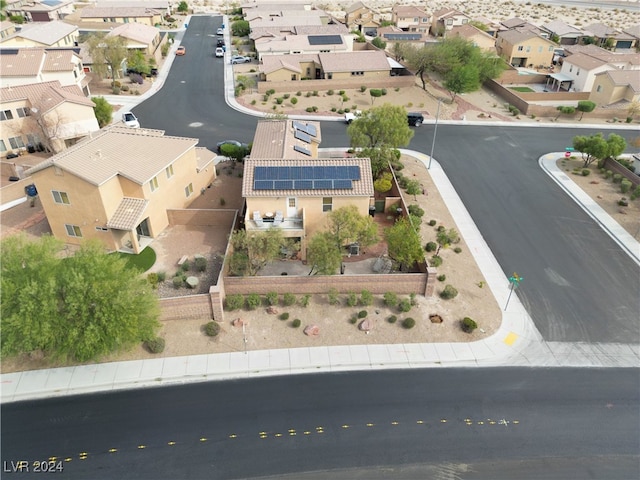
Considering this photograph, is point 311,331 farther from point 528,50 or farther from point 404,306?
point 528,50

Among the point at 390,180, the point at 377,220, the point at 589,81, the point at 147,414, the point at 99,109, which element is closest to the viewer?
the point at 147,414

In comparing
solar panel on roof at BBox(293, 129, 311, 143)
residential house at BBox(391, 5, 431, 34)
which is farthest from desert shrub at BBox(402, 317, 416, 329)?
residential house at BBox(391, 5, 431, 34)

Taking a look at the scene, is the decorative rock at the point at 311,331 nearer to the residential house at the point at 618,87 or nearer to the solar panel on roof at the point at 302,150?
the solar panel on roof at the point at 302,150

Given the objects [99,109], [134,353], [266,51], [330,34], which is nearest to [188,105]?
[99,109]

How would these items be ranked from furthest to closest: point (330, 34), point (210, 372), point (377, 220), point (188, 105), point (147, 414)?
point (330, 34), point (188, 105), point (377, 220), point (210, 372), point (147, 414)

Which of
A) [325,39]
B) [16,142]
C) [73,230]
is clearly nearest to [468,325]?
[73,230]

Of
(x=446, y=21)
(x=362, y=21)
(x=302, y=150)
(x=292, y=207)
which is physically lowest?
(x=292, y=207)

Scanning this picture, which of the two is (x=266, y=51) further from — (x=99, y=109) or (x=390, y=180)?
(x=390, y=180)
